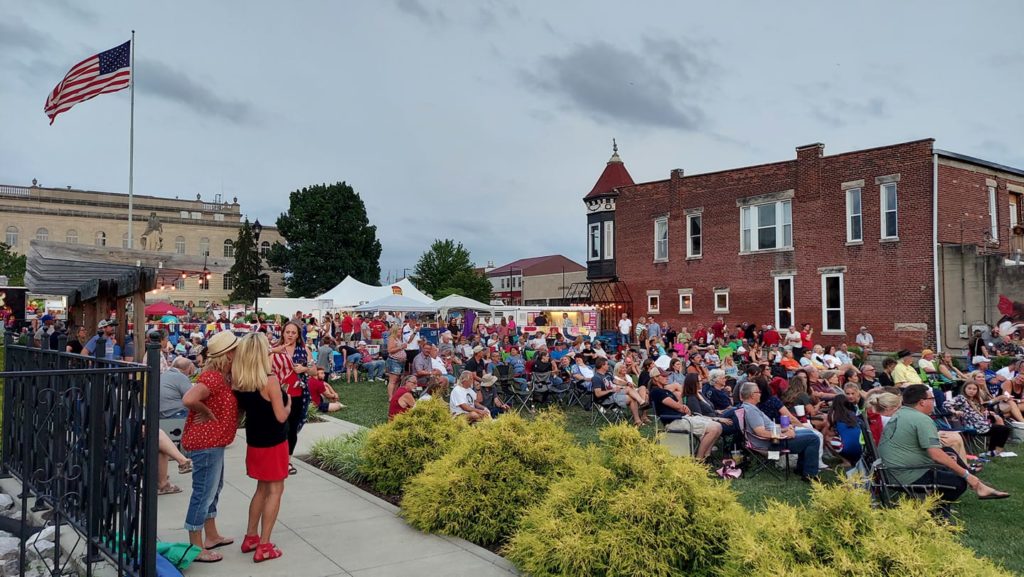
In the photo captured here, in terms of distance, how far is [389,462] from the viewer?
7566 millimetres

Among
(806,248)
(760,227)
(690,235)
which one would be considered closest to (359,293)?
(690,235)

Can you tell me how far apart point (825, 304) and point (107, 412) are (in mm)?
26904

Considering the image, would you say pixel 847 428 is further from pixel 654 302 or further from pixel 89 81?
pixel 654 302

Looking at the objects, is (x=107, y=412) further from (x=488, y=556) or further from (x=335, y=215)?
(x=335, y=215)

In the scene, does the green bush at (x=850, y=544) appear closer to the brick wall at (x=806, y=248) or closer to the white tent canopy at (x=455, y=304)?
the white tent canopy at (x=455, y=304)

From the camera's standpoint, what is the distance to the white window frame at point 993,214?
2522 centimetres

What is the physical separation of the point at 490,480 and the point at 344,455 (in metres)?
3.02

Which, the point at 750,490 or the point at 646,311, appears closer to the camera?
the point at 750,490

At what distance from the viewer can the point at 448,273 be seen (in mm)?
68875

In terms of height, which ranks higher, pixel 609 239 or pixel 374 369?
pixel 609 239

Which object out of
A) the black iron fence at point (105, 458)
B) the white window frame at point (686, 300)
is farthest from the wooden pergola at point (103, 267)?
the white window frame at point (686, 300)

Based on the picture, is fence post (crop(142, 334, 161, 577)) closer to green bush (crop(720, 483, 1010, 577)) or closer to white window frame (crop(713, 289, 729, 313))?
green bush (crop(720, 483, 1010, 577))

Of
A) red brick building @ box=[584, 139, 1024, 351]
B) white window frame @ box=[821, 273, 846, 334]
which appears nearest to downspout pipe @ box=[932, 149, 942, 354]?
red brick building @ box=[584, 139, 1024, 351]

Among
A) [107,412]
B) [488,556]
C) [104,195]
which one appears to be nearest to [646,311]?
[488,556]
